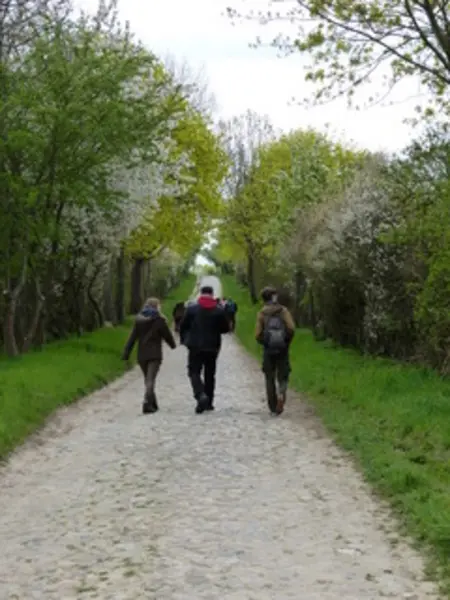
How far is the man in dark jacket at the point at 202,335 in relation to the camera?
53.5 feet

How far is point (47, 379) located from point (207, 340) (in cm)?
422

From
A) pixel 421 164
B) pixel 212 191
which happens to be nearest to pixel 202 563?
pixel 421 164

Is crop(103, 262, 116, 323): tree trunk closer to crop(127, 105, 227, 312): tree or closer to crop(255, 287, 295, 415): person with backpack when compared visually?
crop(127, 105, 227, 312): tree

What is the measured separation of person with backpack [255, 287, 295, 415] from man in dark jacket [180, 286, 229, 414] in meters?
0.78

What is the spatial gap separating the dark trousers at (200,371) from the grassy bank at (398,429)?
1.96m

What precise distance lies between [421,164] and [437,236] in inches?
102

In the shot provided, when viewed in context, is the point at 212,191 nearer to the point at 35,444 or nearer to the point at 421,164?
the point at 421,164

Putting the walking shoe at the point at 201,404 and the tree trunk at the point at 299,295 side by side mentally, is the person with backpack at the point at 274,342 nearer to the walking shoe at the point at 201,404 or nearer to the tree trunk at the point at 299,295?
the walking shoe at the point at 201,404

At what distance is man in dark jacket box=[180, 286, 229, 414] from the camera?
16.3 m

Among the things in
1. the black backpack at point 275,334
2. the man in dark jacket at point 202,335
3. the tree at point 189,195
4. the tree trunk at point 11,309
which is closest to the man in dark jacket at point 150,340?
the man in dark jacket at point 202,335

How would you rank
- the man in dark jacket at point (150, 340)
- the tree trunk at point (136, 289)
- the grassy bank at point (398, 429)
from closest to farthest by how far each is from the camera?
the grassy bank at point (398, 429) < the man in dark jacket at point (150, 340) < the tree trunk at point (136, 289)

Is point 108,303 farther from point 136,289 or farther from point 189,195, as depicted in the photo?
point 136,289

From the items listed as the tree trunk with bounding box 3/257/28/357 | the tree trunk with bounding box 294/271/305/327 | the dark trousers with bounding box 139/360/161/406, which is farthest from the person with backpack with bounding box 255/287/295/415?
the tree trunk with bounding box 294/271/305/327

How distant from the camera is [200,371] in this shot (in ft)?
54.2
